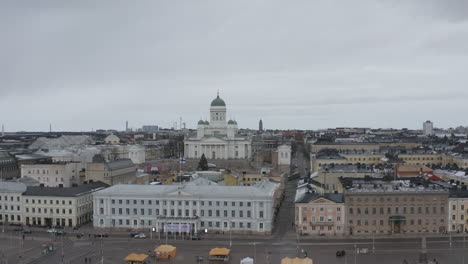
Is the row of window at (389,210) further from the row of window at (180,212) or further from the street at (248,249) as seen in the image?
the row of window at (180,212)

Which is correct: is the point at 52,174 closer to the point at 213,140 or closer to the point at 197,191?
the point at 197,191

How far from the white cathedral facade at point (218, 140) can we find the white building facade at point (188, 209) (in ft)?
286

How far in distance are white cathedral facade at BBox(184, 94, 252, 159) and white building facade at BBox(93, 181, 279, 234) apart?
87.3m

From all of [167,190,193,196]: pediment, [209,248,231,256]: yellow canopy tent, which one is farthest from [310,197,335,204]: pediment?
[209,248,231,256]: yellow canopy tent

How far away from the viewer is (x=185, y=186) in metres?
75.1

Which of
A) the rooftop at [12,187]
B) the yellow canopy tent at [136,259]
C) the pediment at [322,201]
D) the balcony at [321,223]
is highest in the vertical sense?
the rooftop at [12,187]

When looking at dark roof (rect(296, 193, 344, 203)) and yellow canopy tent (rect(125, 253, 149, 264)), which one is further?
dark roof (rect(296, 193, 344, 203))

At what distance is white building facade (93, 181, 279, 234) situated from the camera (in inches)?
2793

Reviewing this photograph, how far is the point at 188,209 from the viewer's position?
7231 centimetres

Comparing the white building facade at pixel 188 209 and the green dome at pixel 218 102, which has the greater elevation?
the green dome at pixel 218 102

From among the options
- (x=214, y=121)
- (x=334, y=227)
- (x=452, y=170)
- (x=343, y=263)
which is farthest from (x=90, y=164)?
(x=214, y=121)

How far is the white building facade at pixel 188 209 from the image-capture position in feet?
233

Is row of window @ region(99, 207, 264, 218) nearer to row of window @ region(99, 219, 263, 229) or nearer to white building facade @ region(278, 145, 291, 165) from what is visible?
row of window @ region(99, 219, 263, 229)

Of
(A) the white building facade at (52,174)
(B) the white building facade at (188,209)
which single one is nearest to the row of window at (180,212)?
(B) the white building facade at (188,209)
